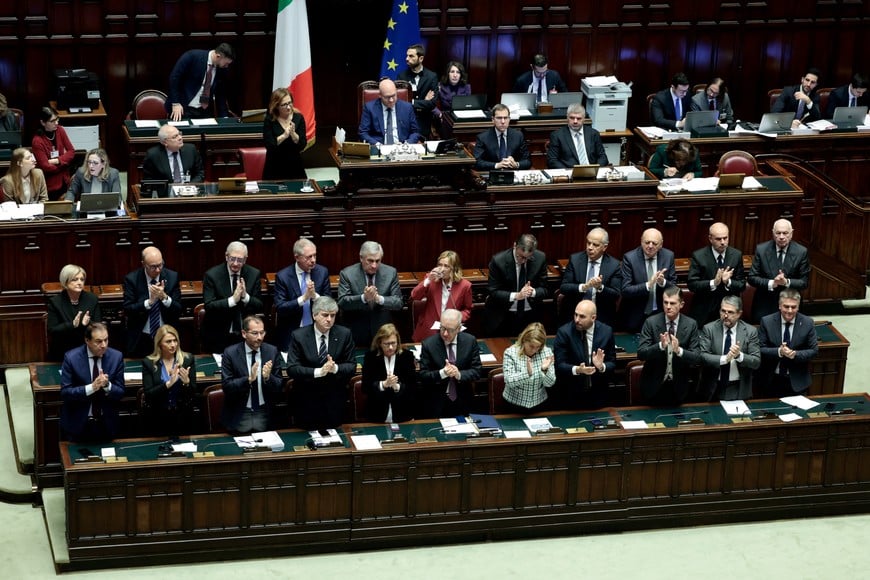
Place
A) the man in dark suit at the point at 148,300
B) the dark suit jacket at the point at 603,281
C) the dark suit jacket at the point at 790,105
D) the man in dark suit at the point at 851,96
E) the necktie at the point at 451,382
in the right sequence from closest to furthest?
1. the necktie at the point at 451,382
2. the man in dark suit at the point at 148,300
3. the dark suit jacket at the point at 603,281
4. the dark suit jacket at the point at 790,105
5. the man in dark suit at the point at 851,96

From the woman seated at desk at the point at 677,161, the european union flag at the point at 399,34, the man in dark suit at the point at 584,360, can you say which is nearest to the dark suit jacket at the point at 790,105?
the woman seated at desk at the point at 677,161

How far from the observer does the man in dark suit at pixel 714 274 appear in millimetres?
13375

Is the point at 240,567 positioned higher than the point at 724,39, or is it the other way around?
the point at 724,39

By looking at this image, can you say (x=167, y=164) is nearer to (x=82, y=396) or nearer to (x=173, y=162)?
(x=173, y=162)

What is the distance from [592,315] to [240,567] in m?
3.16

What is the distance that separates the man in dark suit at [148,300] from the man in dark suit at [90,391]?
112cm

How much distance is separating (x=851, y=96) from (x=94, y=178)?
8.71 m

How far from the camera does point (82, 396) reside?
1121cm

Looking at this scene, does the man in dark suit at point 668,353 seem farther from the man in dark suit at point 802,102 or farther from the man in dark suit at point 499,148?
the man in dark suit at point 802,102

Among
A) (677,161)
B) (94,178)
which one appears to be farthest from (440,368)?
(677,161)

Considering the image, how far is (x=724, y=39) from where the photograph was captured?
18.6 metres

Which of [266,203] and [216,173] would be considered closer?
[266,203]

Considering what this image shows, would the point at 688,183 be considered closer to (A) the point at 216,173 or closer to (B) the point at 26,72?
(A) the point at 216,173

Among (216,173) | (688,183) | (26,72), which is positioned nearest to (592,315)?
(688,183)
